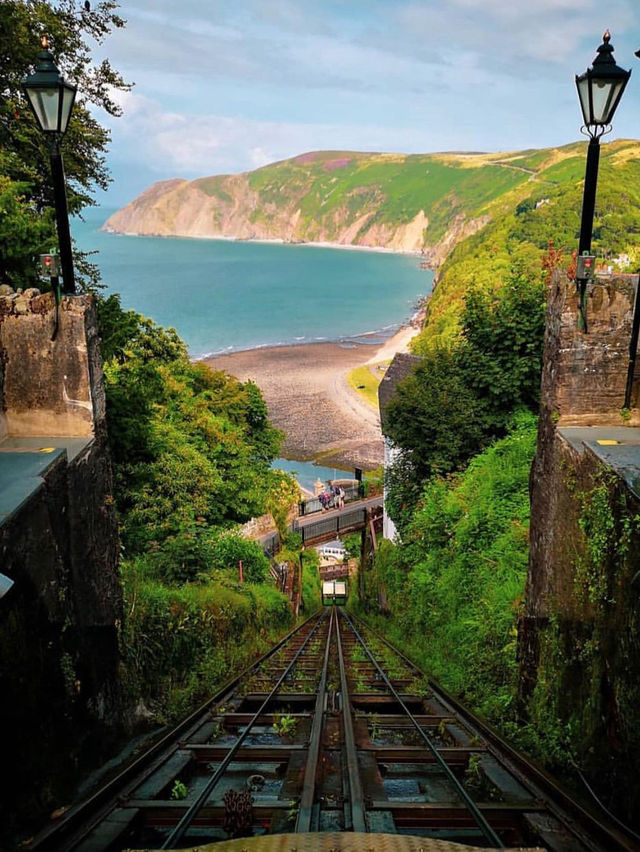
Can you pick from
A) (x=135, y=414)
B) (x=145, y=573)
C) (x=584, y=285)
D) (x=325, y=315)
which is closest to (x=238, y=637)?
(x=145, y=573)

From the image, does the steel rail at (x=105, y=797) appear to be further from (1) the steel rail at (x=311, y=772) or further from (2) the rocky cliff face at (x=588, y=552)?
(2) the rocky cliff face at (x=588, y=552)

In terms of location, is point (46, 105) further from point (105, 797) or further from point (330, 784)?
point (330, 784)

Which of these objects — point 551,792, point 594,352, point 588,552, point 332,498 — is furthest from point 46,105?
point 332,498

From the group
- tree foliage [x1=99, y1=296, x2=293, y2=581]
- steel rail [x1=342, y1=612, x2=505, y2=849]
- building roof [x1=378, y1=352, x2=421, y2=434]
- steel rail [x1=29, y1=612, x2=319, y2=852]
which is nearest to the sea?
tree foliage [x1=99, y1=296, x2=293, y2=581]

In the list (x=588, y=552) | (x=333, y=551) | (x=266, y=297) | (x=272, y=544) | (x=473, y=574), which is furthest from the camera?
(x=266, y=297)

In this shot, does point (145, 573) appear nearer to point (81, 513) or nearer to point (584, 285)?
point (81, 513)

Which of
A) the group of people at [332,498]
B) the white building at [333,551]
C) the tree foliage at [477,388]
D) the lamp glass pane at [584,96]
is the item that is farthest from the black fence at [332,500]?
the lamp glass pane at [584,96]
